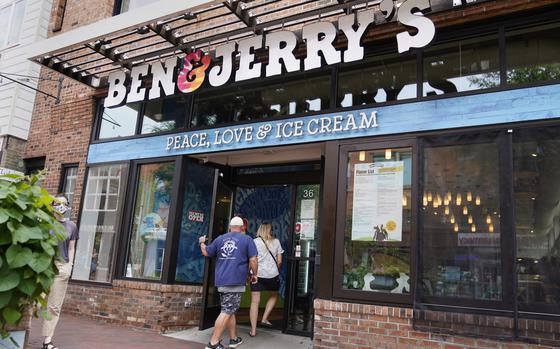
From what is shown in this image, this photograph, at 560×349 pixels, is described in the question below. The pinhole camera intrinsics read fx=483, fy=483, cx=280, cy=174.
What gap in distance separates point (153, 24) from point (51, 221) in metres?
4.31

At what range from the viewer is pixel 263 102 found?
722 centimetres

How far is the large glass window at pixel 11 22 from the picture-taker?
11.3 meters

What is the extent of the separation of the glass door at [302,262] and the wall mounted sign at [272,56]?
2.14 m

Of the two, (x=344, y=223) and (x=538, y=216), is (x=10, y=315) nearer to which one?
(x=344, y=223)

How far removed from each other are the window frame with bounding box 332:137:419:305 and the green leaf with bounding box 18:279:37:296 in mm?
3604

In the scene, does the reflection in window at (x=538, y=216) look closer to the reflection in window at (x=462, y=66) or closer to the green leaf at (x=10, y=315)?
the reflection in window at (x=462, y=66)

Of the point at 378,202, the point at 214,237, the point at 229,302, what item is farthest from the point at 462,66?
the point at 214,237

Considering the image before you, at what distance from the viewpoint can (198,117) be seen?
7.75 metres

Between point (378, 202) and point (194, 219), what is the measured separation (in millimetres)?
3308

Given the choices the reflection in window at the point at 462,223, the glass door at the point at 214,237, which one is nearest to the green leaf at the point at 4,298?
the reflection in window at the point at 462,223

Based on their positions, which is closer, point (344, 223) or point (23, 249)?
point (23, 249)

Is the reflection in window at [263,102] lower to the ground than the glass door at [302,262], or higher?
higher

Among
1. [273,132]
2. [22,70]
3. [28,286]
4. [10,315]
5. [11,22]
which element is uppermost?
[11,22]

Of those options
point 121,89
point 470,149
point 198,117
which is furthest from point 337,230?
point 121,89
